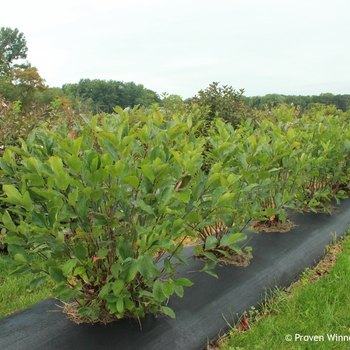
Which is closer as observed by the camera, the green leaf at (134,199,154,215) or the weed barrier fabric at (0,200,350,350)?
the green leaf at (134,199,154,215)

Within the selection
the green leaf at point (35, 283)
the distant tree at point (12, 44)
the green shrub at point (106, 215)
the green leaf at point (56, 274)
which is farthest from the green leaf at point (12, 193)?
the distant tree at point (12, 44)

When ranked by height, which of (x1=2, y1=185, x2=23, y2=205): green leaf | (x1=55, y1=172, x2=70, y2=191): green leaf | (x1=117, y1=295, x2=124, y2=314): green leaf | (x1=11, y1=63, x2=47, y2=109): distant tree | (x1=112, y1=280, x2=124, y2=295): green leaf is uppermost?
(x1=11, y1=63, x2=47, y2=109): distant tree

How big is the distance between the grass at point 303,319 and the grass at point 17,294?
1606 mm

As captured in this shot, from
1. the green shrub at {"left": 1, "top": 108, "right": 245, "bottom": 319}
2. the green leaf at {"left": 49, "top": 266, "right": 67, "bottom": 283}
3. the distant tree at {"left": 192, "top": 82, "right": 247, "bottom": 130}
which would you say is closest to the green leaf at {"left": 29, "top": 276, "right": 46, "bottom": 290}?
the green shrub at {"left": 1, "top": 108, "right": 245, "bottom": 319}

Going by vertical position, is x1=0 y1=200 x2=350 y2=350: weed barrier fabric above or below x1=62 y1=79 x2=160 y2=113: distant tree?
below

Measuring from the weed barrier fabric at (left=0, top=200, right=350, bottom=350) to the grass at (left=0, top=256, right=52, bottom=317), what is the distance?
64 cm

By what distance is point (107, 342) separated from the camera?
1.96 m

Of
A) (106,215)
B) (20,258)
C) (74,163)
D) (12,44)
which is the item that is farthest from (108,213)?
(12,44)

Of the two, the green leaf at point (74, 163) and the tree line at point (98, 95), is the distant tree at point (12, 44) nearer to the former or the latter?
the tree line at point (98, 95)

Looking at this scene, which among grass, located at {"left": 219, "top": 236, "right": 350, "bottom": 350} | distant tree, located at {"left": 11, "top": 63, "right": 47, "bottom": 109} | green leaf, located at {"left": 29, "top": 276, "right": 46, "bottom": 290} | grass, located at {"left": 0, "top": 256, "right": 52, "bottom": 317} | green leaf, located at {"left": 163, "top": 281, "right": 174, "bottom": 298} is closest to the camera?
green leaf, located at {"left": 163, "top": 281, "right": 174, "bottom": 298}

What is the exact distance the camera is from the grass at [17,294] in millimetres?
2889

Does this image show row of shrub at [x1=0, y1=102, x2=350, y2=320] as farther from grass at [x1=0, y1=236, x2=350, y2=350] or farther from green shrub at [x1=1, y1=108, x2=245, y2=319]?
grass at [x1=0, y1=236, x2=350, y2=350]

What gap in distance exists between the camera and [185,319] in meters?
2.19

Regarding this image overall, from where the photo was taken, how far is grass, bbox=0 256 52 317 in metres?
2.89
